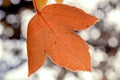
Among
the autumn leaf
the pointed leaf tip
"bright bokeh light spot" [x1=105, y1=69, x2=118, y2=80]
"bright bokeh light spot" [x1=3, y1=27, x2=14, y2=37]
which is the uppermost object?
the pointed leaf tip

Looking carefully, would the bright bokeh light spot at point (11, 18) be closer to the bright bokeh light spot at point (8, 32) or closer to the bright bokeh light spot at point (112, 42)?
the bright bokeh light spot at point (8, 32)

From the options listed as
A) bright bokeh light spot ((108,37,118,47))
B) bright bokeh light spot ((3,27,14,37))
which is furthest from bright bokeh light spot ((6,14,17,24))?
bright bokeh light spot ((108,37,118,47))

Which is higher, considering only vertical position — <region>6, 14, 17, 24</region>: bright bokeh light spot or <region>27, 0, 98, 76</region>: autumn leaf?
<region>27, 0, 98, 76</region>: autumn leaf

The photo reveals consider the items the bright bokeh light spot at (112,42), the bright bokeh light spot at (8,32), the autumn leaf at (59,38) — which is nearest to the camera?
the autumn leaf at (59,38)

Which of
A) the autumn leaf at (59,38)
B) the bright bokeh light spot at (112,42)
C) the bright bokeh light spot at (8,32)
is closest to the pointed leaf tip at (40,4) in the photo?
the autumn leaf at (59,38)

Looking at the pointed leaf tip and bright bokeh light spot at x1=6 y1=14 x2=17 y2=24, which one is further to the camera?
bright bokeh light spot at x1=6 y1=14 x2=17 y2=24

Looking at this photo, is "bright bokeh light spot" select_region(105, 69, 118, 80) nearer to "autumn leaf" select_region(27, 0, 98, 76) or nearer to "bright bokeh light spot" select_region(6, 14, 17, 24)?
"bright bokeh light spot" select_region(6, 14, 17, 24)

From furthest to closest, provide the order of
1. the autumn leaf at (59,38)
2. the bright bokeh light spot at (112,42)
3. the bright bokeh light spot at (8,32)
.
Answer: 1. the bright bokeh light spot at (112,42)
2. the bright bokeh light spot at (8,32)
3. the autumn leaf at (59,38)

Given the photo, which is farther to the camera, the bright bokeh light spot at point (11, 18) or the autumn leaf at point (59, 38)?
the bright bokeh light spot at point (11, 18)

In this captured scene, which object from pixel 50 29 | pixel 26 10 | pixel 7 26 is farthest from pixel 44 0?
pixel 7 26

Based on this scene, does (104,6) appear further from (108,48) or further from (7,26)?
(7,26)
